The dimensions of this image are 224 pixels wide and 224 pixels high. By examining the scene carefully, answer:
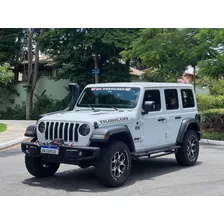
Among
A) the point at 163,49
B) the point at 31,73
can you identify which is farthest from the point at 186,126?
the point at 31,73

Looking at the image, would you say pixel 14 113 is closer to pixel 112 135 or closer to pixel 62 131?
pixel 62 131

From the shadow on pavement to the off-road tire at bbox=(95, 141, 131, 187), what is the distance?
0.52ft

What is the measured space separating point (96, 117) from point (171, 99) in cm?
253

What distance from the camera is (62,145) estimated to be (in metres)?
7.36

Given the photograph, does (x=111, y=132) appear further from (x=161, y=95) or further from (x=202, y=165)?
(x=202, y=165)

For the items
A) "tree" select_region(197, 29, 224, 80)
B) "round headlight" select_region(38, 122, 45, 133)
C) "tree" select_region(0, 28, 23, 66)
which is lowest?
"round headlight" select_region(38, 122, 45, 133)

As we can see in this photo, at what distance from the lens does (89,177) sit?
334 inches

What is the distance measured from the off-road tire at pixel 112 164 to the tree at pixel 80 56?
65.8ft

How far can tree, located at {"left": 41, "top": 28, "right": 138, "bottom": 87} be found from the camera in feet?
91.9

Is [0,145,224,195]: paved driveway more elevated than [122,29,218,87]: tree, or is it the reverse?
[122,29,218,87]: tree

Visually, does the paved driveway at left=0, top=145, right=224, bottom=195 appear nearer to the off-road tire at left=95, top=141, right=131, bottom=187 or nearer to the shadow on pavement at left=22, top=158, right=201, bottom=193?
the shadow on pavement at left=22, top=158, right=201, bottom=193

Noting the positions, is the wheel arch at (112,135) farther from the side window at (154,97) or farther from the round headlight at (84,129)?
the side window at (154,97)

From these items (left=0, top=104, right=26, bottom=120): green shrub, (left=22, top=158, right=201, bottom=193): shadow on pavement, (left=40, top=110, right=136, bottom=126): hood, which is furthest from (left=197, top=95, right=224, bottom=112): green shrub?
(left=0, top=104, right=26, bottom=120): green shrub

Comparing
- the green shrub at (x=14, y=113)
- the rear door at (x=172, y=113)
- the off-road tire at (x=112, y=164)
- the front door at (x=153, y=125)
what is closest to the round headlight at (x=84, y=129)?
the off-road tire at (x=112, y=164)
